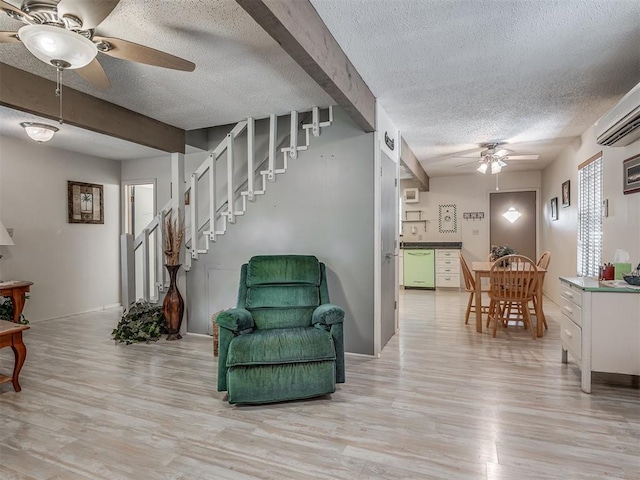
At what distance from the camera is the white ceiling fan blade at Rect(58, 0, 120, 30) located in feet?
5.65

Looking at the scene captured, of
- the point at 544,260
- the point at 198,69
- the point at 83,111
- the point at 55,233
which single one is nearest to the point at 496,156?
the point at 544,260

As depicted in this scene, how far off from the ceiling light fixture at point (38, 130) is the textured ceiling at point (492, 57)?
3.29 m

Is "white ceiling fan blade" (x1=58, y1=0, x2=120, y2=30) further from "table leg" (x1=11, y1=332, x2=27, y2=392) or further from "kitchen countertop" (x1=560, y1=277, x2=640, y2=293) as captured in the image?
"kitchen countertop" (x1=560, y1=277, x2=640, y2=293)

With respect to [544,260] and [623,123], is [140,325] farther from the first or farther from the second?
[544,260]

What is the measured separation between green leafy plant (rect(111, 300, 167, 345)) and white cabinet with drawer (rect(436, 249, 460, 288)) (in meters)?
5.25

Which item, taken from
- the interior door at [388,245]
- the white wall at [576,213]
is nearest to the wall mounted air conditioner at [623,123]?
the white wall at [576,213]

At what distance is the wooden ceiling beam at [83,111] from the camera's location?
2.79 meters

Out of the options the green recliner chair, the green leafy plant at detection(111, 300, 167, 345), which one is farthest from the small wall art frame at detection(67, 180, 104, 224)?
the green recliner chair

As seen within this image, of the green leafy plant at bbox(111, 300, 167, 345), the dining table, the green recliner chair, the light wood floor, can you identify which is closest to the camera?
the light wood floor

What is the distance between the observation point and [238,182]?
4.36 m

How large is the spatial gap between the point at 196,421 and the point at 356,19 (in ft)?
8.42

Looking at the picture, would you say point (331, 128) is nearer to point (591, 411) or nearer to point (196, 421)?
point (196, 421)

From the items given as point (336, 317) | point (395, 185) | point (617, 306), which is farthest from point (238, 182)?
point (617, 306)

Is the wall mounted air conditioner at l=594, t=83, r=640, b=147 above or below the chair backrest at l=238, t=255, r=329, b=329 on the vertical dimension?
above
